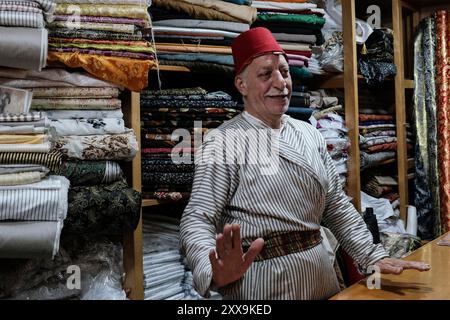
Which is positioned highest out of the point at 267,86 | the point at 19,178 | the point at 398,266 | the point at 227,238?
the point at 267,86

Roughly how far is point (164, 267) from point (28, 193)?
0.68 metres

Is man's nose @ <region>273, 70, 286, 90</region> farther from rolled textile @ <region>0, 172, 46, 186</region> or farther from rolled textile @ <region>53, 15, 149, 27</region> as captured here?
rolled textile @ <region>0, 172, 46, 186</region>

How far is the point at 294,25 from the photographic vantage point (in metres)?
2.13

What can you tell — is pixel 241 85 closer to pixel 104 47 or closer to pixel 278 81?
pixel 278 81

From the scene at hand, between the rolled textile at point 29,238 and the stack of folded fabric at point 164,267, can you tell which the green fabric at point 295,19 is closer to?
the stack of folded fabric at point 164,267

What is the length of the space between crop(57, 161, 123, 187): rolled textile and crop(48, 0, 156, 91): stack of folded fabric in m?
0.23

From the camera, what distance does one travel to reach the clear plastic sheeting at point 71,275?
1.36m

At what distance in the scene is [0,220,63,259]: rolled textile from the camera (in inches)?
46.8

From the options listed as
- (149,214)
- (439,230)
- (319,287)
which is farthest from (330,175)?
(439,230)

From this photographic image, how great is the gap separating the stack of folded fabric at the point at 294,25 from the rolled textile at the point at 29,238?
1.24m

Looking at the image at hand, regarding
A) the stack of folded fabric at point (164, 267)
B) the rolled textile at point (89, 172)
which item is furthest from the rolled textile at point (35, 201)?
the stack of folded fabric at point (164, 267)

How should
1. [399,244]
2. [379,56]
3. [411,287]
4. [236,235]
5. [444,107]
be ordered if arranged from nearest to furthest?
[236,235] < [411,287] < [399,244] < [379,56] < [444,107]

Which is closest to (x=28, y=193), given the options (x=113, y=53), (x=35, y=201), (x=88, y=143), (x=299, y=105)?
(x=35, y=201)
